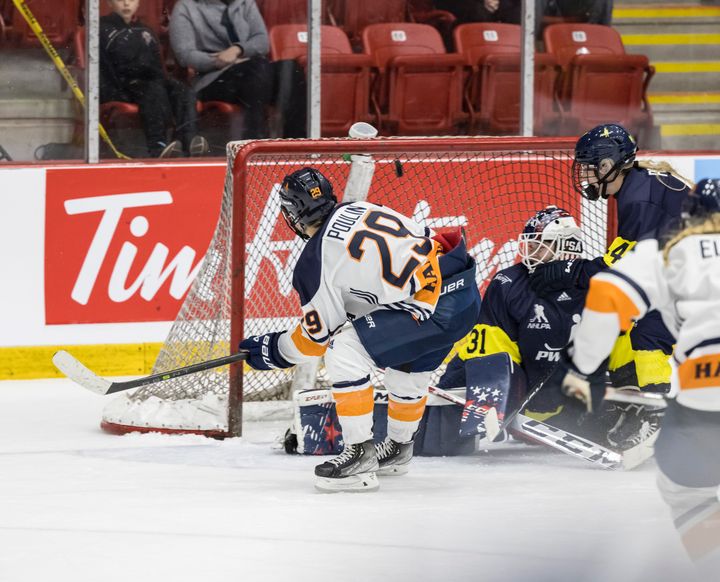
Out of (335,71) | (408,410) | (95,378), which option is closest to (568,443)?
(408,410)

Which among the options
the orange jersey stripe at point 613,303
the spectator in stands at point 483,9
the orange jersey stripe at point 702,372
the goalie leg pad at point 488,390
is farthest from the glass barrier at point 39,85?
the orange jersey stripe at point 702,372

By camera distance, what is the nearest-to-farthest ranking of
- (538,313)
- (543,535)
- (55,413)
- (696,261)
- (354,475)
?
(696,261) → (543,535) → (354,475) → (538,313) → (55,413)

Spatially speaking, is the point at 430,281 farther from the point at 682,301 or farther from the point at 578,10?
the point at 578,10

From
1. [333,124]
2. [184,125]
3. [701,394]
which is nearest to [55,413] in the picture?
[184,125]

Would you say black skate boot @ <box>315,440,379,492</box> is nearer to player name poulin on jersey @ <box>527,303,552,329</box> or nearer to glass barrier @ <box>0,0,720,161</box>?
player name poulin on jersey @ <box>527,303,552,329</box>

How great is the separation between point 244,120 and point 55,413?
1.68m

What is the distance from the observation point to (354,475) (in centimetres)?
407

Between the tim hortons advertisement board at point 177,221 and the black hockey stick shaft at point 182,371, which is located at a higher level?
the tim hortons advertisement board at point 177,221

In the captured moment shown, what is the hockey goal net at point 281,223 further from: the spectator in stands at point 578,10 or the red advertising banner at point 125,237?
the spectator in stands at point 578,10

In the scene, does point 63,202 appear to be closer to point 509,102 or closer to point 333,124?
point 333,124

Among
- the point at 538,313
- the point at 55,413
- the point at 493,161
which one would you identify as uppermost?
the point at 493,161

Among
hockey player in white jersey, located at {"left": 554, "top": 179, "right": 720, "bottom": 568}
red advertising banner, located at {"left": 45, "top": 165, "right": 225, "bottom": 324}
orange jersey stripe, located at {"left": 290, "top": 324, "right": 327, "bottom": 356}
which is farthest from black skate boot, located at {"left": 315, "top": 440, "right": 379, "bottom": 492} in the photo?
red advertising banner, located at {"left": 45, "top": 165, "right": 225, "bottom": 324}

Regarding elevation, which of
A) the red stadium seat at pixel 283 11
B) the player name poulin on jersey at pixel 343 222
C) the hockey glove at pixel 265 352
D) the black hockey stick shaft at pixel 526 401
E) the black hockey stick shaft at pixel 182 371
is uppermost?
the red stadium seat at pixel 283 11

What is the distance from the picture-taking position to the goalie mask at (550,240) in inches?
180
